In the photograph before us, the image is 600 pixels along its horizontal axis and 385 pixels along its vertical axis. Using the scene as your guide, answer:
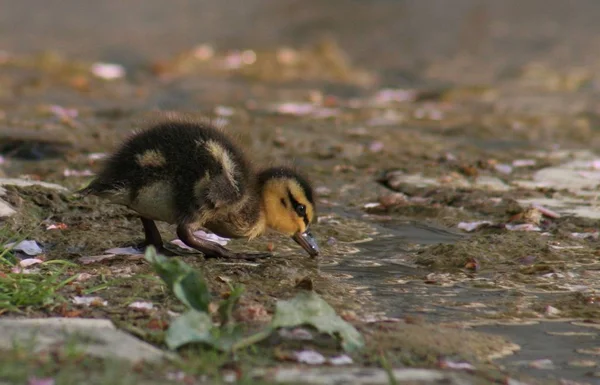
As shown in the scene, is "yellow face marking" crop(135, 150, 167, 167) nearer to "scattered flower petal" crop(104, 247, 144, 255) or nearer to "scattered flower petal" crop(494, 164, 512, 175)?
"scattered flower petal" crop(104, 247, 144, 255)

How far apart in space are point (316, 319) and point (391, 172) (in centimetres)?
408

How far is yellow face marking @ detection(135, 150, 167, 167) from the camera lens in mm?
4762

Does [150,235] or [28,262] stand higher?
[150,235]

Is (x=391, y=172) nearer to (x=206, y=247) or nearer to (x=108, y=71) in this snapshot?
(x=206, y=247)

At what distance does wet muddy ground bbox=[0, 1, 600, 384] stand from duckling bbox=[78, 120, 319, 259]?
244 millimetres

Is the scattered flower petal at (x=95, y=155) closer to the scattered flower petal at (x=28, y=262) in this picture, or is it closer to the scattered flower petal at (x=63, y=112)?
the scattered flower petal at (x=63, y=112)

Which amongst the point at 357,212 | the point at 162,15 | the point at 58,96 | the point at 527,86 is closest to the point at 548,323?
the point at 357,212

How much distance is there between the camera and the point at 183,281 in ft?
12.2

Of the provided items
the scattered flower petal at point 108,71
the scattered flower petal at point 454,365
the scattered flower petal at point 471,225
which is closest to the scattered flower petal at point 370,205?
the scattered flower petal at point 471,225

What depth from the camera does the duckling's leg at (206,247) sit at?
15.7ft

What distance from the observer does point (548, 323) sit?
13.8ft

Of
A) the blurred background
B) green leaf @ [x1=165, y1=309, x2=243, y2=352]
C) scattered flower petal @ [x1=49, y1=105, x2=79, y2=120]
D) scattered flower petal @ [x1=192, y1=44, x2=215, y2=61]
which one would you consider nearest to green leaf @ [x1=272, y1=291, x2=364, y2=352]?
green leaf @ [x1=165, y1=309, x2=243, y2=352]

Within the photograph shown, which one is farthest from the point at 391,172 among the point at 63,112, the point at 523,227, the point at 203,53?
the point at 203,53

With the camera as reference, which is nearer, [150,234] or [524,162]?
[150,234]
